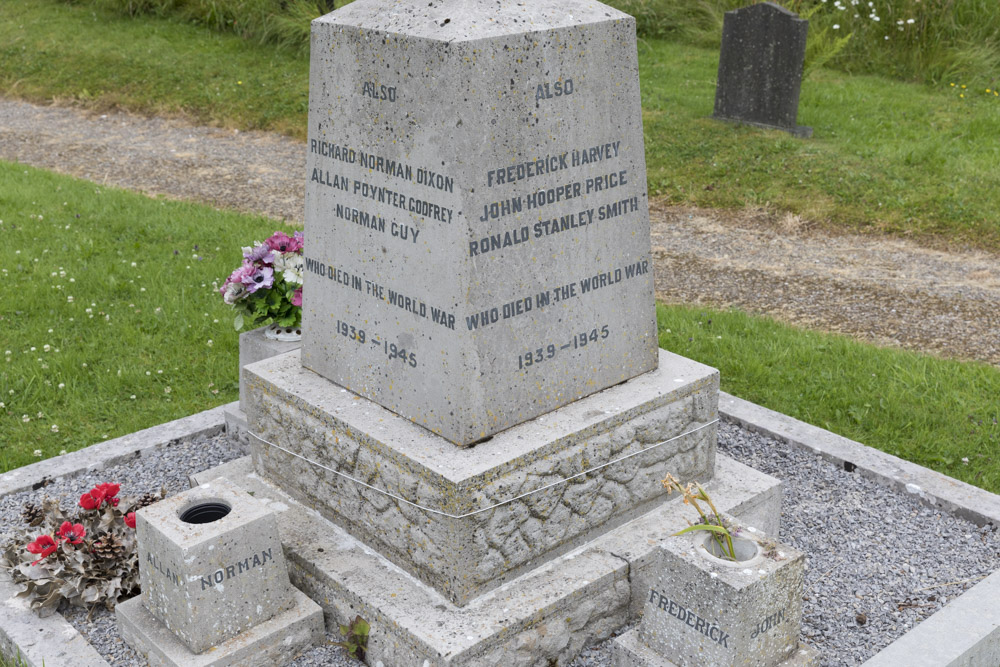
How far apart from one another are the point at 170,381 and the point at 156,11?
11789 mm

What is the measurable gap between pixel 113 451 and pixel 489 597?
237cm

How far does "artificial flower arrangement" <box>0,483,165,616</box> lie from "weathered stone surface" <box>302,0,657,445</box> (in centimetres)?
110

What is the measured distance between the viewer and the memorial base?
3.57 metres

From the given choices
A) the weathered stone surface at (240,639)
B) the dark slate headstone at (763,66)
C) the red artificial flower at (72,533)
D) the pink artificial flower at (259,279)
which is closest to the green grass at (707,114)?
the dark slate headstone at (763,66)

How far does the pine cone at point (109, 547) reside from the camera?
160 inches

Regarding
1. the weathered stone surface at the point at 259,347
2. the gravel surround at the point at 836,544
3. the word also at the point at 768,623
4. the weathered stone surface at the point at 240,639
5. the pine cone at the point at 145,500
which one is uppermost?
the weathered stone surface at the point at 259,347

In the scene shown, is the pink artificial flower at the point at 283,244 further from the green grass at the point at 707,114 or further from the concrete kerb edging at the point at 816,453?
the green grass at the point at 707,114

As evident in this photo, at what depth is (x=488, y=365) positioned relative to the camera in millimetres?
3764

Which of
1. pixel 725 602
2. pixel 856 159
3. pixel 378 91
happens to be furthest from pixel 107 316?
pixel 856 159

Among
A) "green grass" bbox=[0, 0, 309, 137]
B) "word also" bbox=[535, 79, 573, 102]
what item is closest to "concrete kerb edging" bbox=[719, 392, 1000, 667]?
"word also" bbox=[535, 79, 573, 102]

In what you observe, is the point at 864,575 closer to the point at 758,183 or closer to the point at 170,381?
the point at 170,381

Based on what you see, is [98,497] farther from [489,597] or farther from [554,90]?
[554,90]

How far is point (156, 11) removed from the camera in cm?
1616

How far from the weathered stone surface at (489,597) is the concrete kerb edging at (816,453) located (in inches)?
33.8
